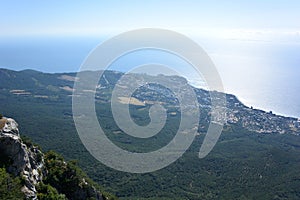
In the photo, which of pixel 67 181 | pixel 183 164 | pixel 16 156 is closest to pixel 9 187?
pixel 16 156

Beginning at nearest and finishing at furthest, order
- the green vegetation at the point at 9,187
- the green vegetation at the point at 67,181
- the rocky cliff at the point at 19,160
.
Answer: the green vegetation at the point at 9,187
the rocky cliff at the point at 19,160
the green vegetation at the point at 67,181

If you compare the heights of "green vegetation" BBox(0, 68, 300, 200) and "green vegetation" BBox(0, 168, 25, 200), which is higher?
"green vegetation" BBox(0, 168, 25, 200)

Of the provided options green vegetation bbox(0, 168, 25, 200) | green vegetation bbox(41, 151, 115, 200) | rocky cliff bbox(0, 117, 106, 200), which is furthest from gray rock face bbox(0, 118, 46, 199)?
green vegetation bbox(41, 151, 115, 200)

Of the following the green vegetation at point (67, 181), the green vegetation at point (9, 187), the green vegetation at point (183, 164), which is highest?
the green vegetation at point (9, 187)

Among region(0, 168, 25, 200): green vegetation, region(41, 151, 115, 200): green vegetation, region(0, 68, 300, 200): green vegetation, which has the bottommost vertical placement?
region(0, 68, 300, 200): green vegetation

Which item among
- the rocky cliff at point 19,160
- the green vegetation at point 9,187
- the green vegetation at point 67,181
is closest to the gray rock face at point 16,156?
the rocky cliff at point 19,160

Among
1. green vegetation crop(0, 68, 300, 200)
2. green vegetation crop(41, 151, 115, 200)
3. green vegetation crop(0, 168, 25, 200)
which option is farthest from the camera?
green vegetation crop(0, 68, 300, 200)

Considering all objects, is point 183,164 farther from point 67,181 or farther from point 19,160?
point 19,160

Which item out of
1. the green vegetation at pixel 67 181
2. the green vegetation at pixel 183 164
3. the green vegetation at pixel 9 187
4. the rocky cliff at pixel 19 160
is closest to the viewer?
the green vegetation at pixel 9 187

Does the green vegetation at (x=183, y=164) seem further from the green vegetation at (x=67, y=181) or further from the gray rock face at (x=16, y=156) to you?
the gray rock face at (x=16, y=156)

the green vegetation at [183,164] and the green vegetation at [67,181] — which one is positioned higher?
the green vegetation at [67,181]

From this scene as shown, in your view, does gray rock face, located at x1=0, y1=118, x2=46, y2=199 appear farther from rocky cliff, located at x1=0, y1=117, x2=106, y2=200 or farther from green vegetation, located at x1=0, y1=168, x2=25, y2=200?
green vegetation, located at x1=0, y1=168, x2=25, y2=200
